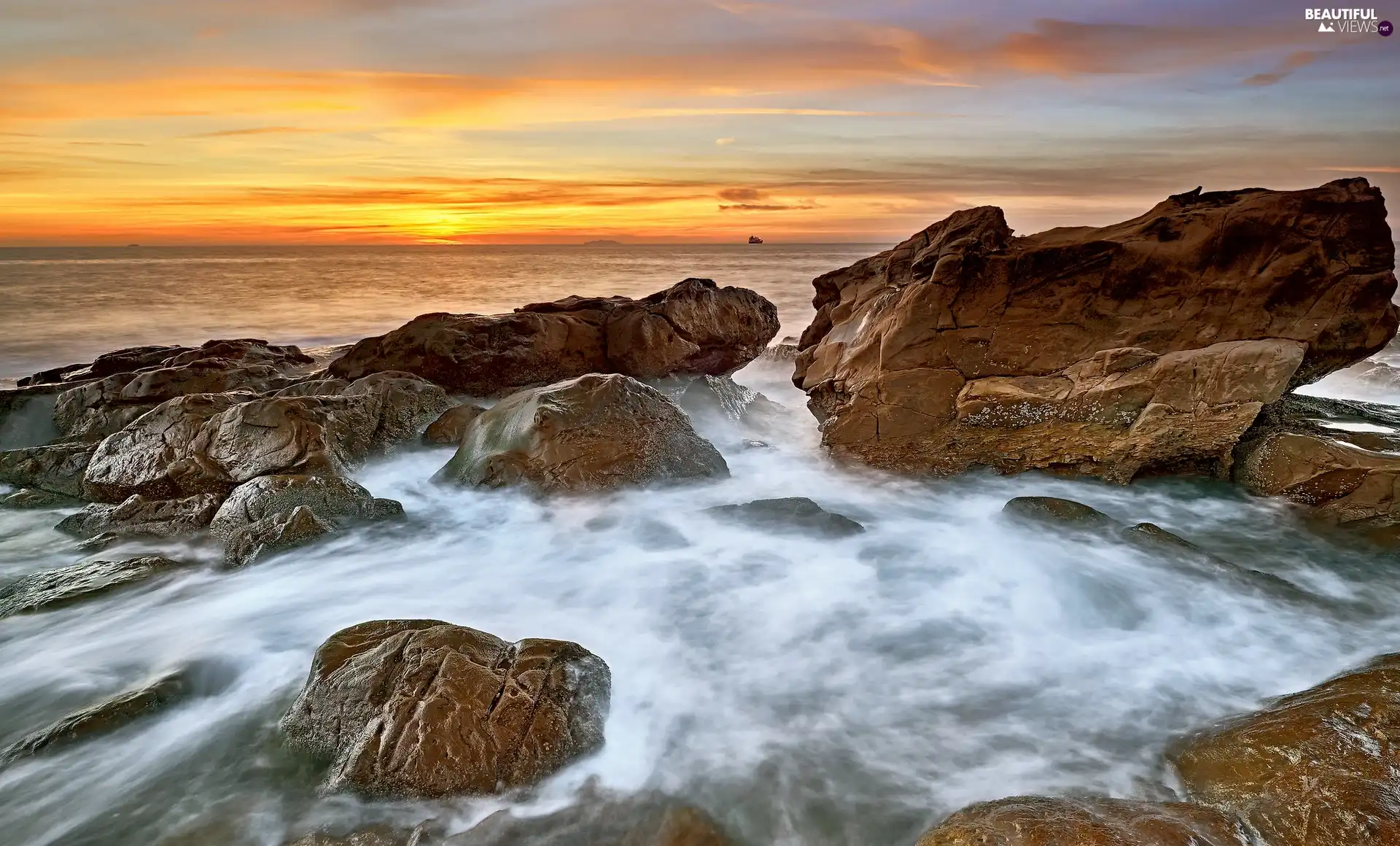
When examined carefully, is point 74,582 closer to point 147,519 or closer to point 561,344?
point 147,519

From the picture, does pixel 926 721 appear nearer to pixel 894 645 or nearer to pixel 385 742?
pixel 894 645

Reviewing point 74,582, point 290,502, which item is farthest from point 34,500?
point 290,502

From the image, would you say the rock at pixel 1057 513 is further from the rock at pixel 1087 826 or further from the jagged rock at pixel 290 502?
the jagged rock at pixel 290 502

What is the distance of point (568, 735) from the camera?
3250 millimetres

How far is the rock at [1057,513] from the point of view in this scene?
225 inches

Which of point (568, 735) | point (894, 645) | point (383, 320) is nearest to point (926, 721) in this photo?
point (894, 645)

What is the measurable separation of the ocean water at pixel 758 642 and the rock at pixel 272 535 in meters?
0.12

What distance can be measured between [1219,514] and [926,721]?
12.2 ft

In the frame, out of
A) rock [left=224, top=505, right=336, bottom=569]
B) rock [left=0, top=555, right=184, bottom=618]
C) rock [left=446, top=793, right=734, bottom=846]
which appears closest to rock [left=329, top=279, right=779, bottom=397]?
rock [left=224, top=505, right=336, bottom=569]

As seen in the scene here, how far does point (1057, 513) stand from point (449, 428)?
584cm

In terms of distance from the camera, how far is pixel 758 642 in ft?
14.7

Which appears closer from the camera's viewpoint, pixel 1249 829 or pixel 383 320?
pixel 1249 829

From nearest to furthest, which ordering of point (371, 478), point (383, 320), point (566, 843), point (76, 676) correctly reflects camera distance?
point (566, 843) → point (76, 676) → point (371, 478) → point (383, 320)

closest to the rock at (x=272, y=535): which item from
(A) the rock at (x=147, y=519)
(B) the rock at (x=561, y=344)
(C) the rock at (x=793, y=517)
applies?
(A) the rock at (x=147, y=519)
